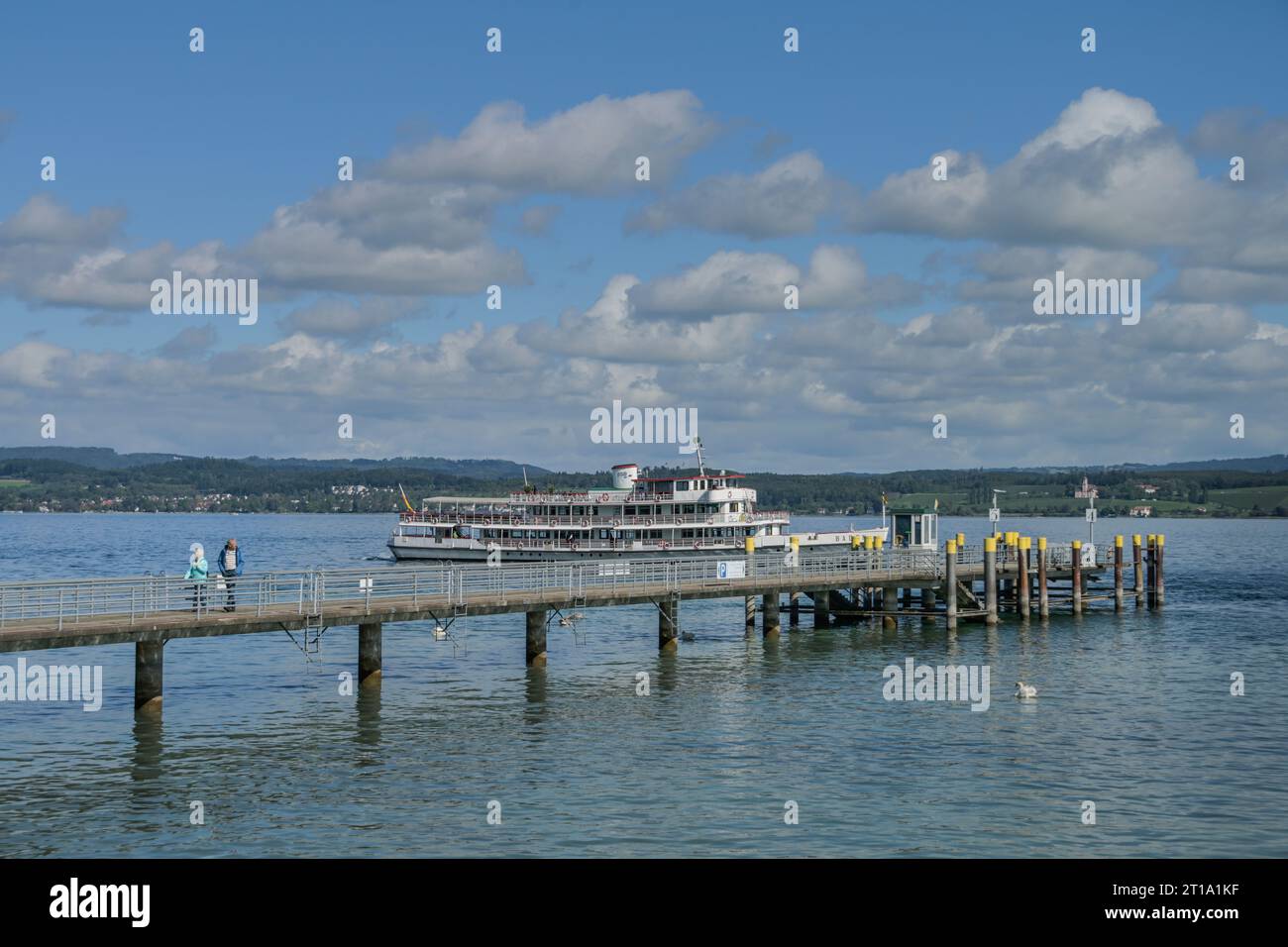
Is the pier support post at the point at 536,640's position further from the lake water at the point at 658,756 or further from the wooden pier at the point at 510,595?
the lake water at the point at 658,756

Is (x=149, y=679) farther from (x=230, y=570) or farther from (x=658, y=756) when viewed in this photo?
(x=658, y=756)

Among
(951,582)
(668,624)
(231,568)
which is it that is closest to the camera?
(231,568)

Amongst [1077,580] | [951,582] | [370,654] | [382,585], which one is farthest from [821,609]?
[370,654]

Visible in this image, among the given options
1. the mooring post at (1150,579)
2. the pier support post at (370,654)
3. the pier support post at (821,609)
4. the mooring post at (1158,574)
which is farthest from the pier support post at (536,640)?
the mooring post at (1150,579)

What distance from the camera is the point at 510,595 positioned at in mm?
39438

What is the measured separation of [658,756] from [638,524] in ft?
217

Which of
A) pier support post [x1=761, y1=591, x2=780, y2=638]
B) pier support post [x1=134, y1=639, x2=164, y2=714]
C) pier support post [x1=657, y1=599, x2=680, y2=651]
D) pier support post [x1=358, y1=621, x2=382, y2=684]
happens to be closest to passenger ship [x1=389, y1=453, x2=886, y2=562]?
pier support post [x1=761, y1=591, x2=780, y2=638]

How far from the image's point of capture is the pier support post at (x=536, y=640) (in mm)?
42625

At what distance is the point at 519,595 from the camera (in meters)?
39.7

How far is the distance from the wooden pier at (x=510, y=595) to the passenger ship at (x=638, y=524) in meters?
22.0

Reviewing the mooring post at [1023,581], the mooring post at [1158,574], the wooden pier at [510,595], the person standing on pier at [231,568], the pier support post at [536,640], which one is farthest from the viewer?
the mooring post at [1158,574]

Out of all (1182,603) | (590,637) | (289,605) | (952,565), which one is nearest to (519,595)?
(289,605)
